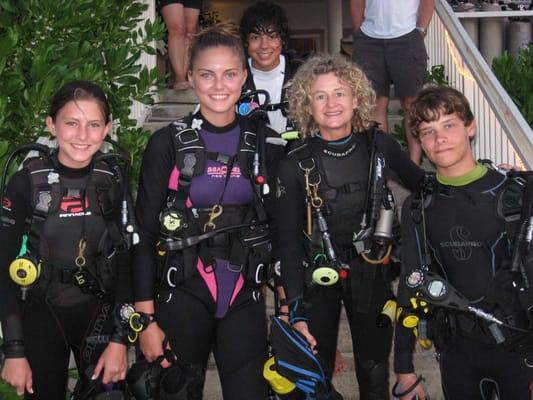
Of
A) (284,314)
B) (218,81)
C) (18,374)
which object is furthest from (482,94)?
(18,374)

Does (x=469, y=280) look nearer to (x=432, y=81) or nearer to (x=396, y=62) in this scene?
(x=396, y=62)

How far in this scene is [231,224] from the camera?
330cm

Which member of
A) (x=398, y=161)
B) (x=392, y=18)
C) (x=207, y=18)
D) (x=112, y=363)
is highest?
(x=207, y=18)

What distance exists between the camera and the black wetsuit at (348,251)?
339cm

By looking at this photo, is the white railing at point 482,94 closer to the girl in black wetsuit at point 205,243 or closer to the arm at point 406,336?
the arm at point 406,336

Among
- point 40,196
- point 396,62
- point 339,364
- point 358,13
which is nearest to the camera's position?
point 40,196

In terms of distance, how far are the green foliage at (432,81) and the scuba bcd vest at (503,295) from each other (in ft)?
11.3

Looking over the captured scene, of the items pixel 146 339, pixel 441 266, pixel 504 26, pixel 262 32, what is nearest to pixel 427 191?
pixel 441 266

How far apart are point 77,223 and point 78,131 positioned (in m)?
0.38

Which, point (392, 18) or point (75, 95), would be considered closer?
point (75, 95)

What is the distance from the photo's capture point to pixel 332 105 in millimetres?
3453

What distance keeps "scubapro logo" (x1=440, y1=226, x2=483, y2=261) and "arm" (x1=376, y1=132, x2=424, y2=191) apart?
0.44m

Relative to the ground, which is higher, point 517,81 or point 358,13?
point 358,13

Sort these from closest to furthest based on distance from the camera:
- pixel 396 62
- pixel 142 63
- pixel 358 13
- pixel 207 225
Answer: pixel 207 225
pixel 396 62
pixel 358 13
pixel 142 63
